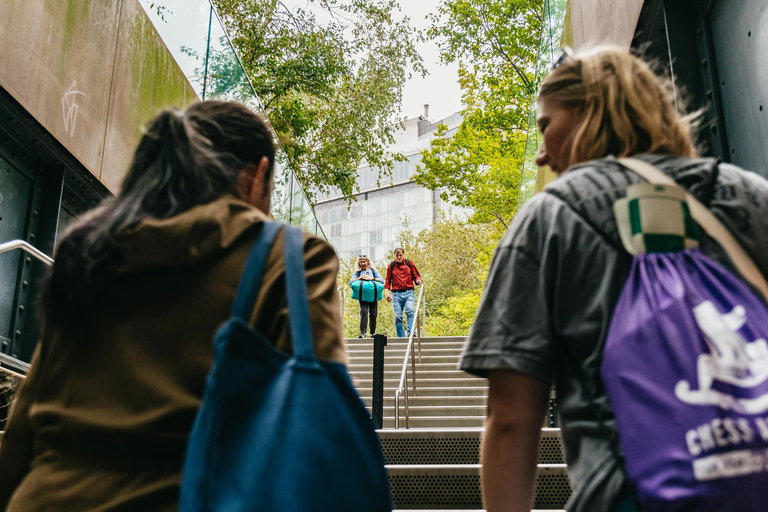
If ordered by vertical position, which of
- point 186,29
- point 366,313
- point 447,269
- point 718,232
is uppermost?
point 447,269

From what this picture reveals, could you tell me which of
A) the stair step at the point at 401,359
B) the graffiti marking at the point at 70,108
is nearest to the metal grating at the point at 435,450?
the graffiti marking at the point at 70,108

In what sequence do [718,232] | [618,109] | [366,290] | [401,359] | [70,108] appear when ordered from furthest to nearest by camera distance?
[366,290]
[401,359]
[70,108]
[618,109]
[718,232]

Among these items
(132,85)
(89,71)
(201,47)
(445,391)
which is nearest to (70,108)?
(89,71)

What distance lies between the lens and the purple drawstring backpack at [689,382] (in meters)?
0.94

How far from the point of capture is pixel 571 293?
1.22 metres

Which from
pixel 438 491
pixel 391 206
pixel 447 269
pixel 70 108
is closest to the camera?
pixel 438 491

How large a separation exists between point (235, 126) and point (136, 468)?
0.68 meters

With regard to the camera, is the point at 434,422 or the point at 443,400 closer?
the point at 434,422

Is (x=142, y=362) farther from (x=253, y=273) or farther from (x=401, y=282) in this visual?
(x=401, y=282)

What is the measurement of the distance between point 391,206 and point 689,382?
219ft

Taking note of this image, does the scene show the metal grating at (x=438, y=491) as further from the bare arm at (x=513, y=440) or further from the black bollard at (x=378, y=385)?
the bare arm at (x=513, y=440)

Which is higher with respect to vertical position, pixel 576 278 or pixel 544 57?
pixel 544 57

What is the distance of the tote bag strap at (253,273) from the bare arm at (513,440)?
1.51ft

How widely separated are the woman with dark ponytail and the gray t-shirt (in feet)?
1.04
